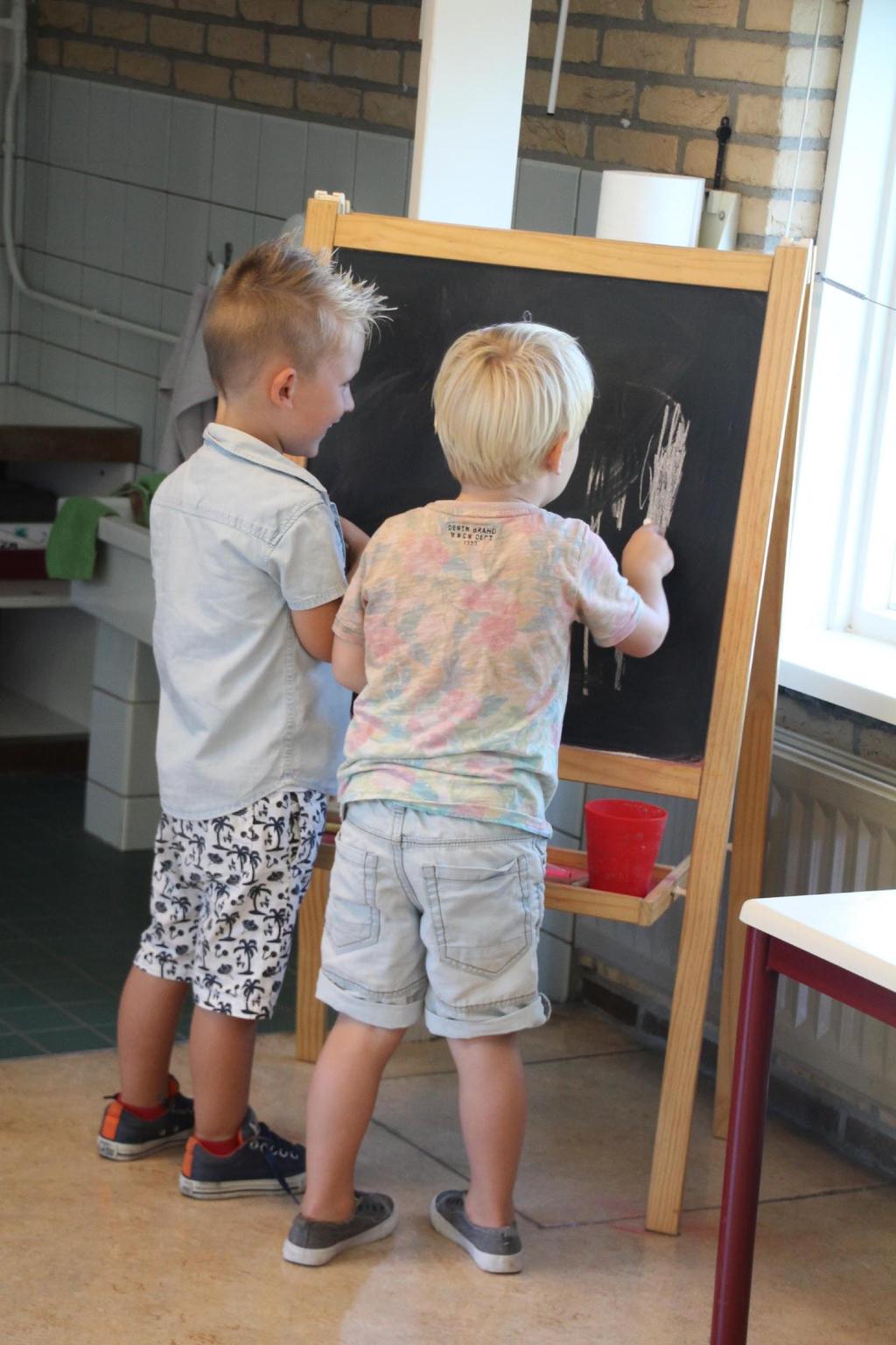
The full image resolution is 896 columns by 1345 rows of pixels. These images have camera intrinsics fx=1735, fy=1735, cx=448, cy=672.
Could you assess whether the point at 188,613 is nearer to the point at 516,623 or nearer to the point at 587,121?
the point at 516,623

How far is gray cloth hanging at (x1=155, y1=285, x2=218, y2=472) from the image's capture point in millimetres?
4012

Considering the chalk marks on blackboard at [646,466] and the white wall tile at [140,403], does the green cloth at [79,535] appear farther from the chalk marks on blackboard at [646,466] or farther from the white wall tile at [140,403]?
the chalk marks on blackboard at [646,466]

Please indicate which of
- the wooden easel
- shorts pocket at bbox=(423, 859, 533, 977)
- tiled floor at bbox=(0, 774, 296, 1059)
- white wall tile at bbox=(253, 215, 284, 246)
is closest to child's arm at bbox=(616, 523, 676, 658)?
the wooden easel

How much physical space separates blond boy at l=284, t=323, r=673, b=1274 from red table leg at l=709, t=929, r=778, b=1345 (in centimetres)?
49

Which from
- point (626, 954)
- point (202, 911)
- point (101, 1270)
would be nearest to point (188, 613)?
point (202, 911)

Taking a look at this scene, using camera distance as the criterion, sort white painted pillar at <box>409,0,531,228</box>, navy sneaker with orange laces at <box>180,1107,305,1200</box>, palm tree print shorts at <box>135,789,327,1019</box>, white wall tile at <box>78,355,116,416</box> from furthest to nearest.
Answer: white wall tile at <box>78,355,116,416</box> < white painted pillar at <box>409,0,531,228</box> < navy sneaker with orange laces at <box>180,1107,305,1200</box> < palm tree print shorts at <box>135,789,327,1019</box>

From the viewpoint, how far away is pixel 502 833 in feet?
7.54

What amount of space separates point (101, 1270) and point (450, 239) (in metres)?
1.55

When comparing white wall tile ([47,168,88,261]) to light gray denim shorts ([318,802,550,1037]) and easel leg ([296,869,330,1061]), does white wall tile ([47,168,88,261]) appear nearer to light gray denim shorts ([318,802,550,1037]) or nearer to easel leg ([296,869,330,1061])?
easel leg ([296,869,330,1061])

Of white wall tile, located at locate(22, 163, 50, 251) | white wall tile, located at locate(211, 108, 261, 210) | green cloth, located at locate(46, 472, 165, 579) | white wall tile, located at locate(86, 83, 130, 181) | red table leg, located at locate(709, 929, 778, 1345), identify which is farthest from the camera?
white wall tile, located at locate(22, 163, 50, 251)

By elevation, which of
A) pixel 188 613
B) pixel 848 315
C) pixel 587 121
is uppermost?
pixel 587 121

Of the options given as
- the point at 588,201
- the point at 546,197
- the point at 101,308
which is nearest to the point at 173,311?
A: the point at 101,308

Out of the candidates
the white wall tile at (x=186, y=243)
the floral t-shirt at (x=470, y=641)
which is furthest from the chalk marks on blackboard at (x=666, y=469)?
the white wall tile at (x=186, y=243)

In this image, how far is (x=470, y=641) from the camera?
224 cm
